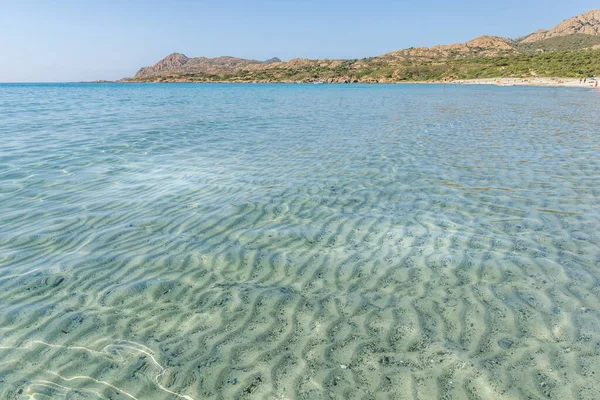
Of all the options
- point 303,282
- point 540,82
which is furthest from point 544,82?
point 303,282

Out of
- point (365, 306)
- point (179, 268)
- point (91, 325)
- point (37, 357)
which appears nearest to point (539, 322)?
point (365, 306)

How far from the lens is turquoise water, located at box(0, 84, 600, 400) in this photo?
4.07 m

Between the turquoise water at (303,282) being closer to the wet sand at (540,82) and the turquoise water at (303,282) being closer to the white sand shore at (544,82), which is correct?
the white sand shore at (544,82)

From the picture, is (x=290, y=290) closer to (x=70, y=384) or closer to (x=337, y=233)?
(x=337, y=233)

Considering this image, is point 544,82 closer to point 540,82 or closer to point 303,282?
point 540,82

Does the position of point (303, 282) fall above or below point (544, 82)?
below

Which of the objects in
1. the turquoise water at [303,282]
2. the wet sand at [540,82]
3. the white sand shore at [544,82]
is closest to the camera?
the turquoise water at [303,282]

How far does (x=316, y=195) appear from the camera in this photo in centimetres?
1018

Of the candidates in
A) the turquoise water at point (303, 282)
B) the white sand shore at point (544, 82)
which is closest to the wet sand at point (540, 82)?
the white sand shore at point (544, 82)

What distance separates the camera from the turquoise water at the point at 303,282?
160 inches

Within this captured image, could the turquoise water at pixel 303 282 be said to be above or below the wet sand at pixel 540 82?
below

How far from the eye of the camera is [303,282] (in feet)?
19.6

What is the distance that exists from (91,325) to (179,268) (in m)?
1.72

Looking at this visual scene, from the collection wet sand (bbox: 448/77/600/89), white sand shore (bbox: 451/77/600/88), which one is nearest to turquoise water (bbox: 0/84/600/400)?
white sand shore (bbox: 451/77/600/88)
